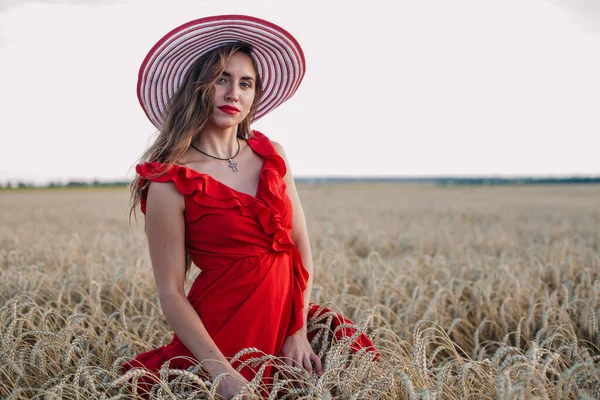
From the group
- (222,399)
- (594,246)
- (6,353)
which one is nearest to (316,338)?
(222,399)

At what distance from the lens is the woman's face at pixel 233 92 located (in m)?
1.88

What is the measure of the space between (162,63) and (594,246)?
6.55 meters

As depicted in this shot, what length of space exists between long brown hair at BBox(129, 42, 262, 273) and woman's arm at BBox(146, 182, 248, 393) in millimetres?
118

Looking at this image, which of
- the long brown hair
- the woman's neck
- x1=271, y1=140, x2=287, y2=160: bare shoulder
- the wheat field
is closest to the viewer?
the wheat field

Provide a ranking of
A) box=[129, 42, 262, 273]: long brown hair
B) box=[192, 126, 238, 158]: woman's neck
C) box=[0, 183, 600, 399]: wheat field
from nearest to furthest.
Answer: box=[0, 183, 600, 399]: wheat field < box=[129, 42, 262, 273]: long brown hair < box=[192, 126, 238, 158]: woman's neck

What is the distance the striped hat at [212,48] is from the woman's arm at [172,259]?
579 mm

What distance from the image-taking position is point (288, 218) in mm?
1967

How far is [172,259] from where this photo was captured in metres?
1.75

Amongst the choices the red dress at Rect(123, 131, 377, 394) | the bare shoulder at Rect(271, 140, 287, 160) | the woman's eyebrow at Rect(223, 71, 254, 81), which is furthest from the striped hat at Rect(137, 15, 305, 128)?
the red dress at Rect(123, 131, 377, 394)

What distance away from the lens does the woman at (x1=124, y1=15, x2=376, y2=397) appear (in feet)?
5.74

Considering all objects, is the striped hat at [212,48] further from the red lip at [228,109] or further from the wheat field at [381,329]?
the wheat field at [381,329]

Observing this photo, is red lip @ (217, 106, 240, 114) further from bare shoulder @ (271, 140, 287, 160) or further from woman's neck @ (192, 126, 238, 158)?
bare shoulder @ (271, 140, 287, 160)

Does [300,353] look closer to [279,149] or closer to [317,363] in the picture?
[317,363]

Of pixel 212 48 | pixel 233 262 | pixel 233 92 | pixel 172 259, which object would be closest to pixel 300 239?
pixel 233 262
